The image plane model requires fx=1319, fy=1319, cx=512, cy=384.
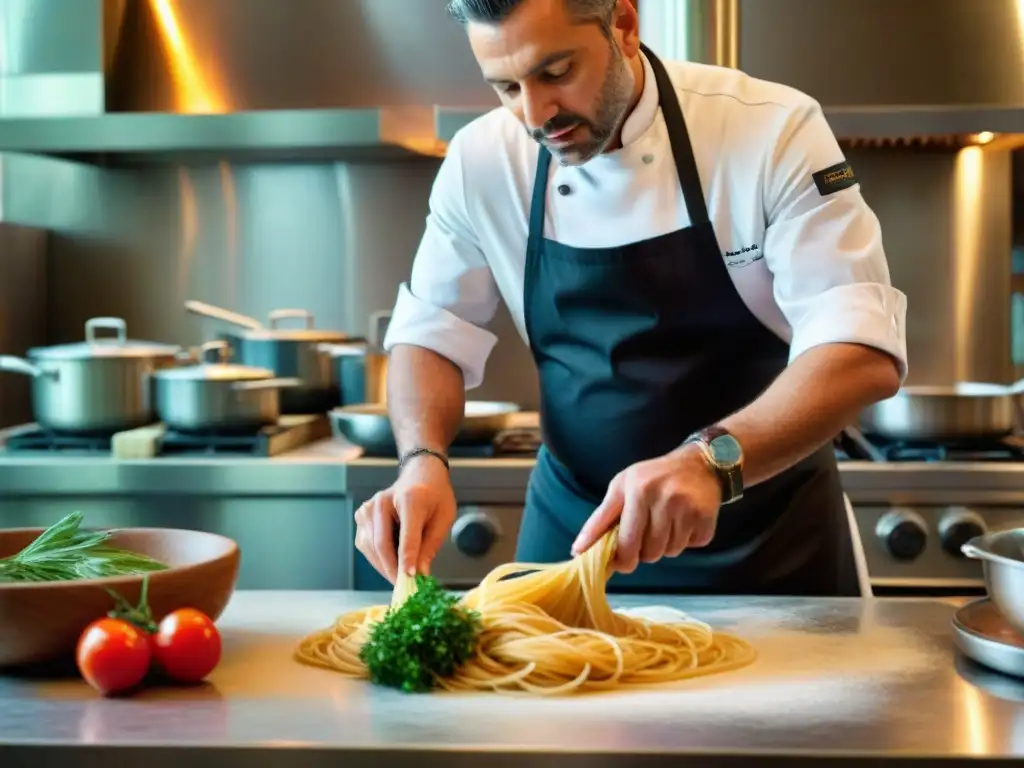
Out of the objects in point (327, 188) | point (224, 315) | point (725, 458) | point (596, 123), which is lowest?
point (725, 458)

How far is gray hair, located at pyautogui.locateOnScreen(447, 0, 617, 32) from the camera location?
1.92 meters

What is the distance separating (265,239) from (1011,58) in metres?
2.26

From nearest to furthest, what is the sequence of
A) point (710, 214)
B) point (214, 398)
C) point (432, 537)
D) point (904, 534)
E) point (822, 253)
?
point (432, 537) < point (822, 253) < point (710, 214) < point (904, 534) < point (214, 398)

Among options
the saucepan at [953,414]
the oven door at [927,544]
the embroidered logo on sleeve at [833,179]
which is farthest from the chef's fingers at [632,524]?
the saucepan at [953,414]

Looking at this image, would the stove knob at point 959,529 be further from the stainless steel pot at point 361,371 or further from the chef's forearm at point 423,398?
the stainless steel pot at point 361,371

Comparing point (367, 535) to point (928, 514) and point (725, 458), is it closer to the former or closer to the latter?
point (725, 458)

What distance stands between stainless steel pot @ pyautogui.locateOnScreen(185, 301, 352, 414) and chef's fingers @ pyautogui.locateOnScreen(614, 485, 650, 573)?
2.16m

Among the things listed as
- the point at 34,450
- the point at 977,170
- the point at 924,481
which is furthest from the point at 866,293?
the point at 34,450

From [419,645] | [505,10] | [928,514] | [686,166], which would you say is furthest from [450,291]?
[928,514]

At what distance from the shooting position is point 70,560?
172 centimetres

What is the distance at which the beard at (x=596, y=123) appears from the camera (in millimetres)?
2035

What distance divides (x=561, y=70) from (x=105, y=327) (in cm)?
252

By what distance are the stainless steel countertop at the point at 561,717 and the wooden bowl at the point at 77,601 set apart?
1.9 inches

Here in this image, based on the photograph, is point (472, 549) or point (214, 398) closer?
point (472, 549)
